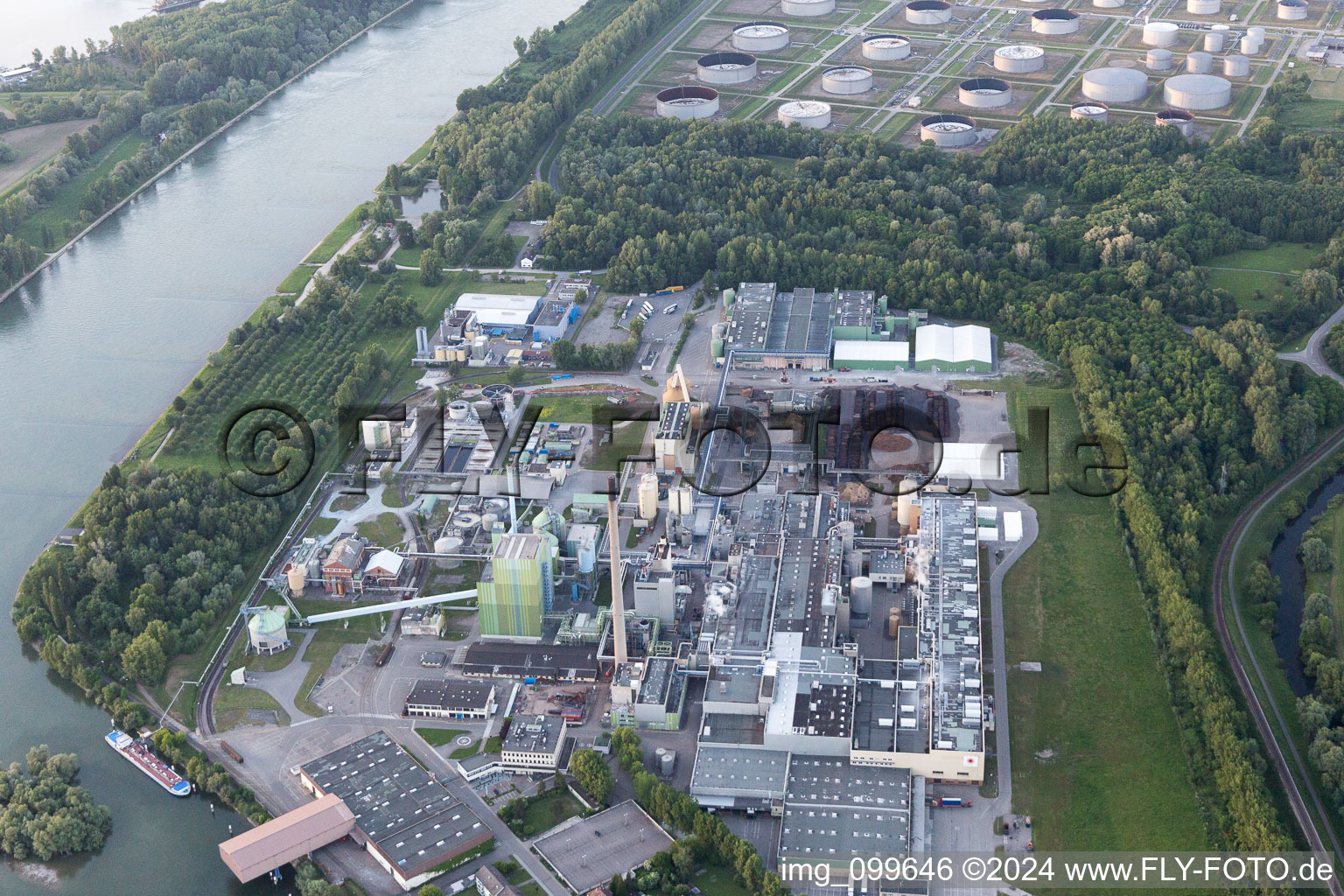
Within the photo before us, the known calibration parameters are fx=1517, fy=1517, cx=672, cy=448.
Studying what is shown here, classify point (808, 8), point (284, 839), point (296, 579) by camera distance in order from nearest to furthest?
point (284, 839) < point (296, 579) < point (808, 8)

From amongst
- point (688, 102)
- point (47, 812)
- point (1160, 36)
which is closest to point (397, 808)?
point (47, 812)

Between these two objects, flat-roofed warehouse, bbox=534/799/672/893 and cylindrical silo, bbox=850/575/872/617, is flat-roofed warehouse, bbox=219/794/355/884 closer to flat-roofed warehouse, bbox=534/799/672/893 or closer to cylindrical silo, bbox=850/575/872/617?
flat-roofed warehouse, bbox=534/799/672/893

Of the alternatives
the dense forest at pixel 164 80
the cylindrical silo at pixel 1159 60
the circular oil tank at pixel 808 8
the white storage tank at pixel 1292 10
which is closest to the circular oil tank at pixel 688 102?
the circular oil tank at pixel 808 8

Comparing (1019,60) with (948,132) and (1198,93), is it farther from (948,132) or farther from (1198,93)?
(948,132)

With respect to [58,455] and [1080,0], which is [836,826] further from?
[1080,0]

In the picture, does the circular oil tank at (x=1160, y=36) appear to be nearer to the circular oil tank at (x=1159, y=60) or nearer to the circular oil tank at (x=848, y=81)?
the circular oil tank at (x=1159, y=60)

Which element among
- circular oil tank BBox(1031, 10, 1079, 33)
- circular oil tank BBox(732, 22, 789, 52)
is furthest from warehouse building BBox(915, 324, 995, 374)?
circular oil tank BBox(1031, 10, 1079, 33)
